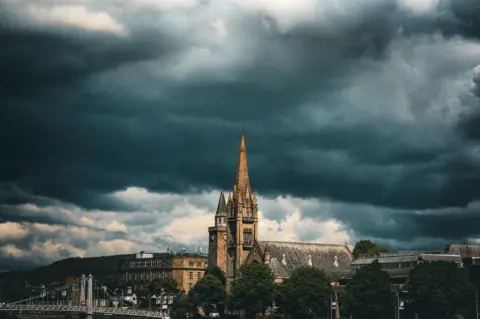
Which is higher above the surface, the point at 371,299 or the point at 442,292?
the point at 442,292

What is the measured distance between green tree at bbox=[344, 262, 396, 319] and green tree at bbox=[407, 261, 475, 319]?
201 inches

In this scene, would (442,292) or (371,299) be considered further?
(371,299)

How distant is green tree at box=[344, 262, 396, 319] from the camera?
195450 mm

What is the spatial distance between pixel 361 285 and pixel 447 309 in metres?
15.8

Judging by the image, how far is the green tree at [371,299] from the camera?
7695 inches

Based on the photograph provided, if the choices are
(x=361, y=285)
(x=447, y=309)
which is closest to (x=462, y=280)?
(x=447, y=309)

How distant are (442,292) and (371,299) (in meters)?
12.7

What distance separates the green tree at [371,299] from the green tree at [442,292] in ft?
16.8

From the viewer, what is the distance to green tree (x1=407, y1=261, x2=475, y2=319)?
630 feet

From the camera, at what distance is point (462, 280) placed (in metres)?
194

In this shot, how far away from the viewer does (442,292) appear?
191875mm

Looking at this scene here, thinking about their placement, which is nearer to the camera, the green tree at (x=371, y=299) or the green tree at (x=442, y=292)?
the green tree at (x=442, y=292)

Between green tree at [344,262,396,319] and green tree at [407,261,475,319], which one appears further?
green tree at [344,262,396,319]

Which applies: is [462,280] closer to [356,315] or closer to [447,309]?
[447,309]
